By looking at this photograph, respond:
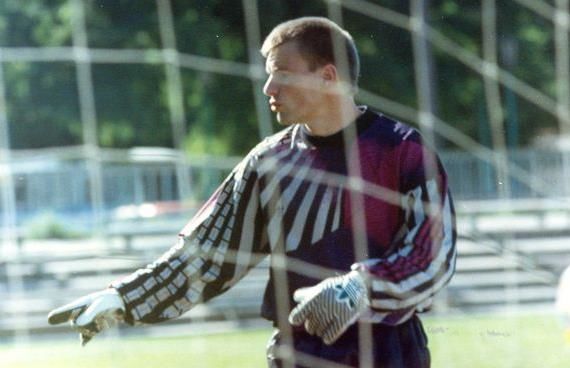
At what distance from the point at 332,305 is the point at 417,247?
0.22 m

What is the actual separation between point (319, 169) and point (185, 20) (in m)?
4.31

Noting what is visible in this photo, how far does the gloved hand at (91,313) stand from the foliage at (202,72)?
10.5 ft

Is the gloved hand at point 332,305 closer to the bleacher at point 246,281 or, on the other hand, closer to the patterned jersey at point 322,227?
the patterned jersey at point 322,227

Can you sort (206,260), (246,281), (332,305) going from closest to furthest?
(332,305) → (206,260) → (246,281)

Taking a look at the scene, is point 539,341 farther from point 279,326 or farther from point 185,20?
point 279,326

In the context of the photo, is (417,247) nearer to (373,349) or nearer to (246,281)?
(373,349)

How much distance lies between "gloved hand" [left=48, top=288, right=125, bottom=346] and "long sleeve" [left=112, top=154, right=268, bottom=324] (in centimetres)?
4

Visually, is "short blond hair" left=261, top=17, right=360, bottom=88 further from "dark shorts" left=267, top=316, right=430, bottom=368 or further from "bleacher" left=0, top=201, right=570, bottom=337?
"bleacher" left=0, top=201, right=570, bottom=337

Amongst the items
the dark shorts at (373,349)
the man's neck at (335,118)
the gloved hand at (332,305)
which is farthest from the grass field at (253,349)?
the gloved hand at (332,305)

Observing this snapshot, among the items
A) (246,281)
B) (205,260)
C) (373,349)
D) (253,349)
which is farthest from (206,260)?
(246,281)

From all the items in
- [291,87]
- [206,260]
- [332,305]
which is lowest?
[332,305]

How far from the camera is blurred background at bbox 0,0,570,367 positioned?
738 cm

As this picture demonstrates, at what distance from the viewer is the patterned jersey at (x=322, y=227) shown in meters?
3.41

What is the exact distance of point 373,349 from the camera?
360cm
